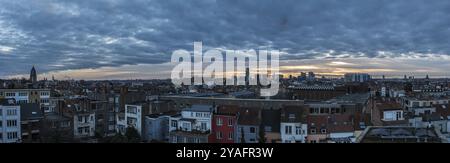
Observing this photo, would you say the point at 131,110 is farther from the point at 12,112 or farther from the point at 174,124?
the point at 12,112

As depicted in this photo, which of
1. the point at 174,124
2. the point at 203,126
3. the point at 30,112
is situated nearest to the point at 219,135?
the point at 203,126

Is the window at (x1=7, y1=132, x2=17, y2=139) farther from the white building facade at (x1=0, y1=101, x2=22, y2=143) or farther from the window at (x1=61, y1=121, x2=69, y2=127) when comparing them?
the window at (x1=61, y1=121, x2=69, y2=127)

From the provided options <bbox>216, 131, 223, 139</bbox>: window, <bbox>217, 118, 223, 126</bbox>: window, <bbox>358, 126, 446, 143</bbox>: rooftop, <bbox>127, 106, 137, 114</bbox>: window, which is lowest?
<bbox>216, 131, 223, 139</bbox>: window

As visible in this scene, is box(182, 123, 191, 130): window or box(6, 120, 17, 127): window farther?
box(182, 123, 191, 130): window

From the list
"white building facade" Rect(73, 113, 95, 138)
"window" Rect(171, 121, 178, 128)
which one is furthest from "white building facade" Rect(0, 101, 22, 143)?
"window" Rect(171, 121, 178, 128)

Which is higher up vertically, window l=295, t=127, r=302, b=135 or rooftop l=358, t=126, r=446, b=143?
rooftop l=358, t=126, r=446, b=143

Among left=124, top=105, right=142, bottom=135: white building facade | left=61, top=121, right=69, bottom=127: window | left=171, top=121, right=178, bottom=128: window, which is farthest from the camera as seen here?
left=124, top=105, right=142, bottom=135: white building facade

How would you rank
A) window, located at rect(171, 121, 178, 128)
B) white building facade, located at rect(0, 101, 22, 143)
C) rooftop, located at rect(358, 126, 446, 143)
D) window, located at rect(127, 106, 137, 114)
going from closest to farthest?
rooftop, located at rect(358, 126, 446, 143), white building facade, located at rect(0, 101, 22, 143), window, located at rect(171, 121, 178, 128), window, located at rect(127, 106, 137, 114)

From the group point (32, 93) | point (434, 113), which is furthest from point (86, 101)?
point (434, 113)

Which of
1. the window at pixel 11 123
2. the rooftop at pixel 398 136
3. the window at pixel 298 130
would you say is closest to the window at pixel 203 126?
the window at pixel 298 130

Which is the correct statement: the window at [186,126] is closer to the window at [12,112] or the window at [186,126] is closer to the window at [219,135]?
the window at [219,135]

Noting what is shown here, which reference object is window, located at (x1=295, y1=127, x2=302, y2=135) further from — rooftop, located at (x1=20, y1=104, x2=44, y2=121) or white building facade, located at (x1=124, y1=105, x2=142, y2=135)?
rooftop, located at (x1=20, y1=104, x2=44, y2=121)
